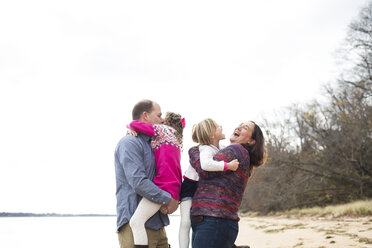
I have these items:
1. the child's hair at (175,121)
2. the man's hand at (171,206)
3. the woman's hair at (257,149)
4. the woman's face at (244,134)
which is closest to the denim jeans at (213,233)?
the man's hand at (171,206)

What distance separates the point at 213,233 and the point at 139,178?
66cm

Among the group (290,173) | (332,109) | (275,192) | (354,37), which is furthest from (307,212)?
(354,37)

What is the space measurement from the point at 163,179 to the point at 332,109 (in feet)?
73.9

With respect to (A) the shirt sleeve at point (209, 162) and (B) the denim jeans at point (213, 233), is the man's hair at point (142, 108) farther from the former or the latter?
(B) the denim jeans at point (213, 233)

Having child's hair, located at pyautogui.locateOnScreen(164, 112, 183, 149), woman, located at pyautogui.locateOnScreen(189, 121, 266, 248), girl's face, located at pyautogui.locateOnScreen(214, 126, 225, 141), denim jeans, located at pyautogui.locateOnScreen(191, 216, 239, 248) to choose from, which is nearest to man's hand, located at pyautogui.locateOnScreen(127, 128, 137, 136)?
child's hair, located at pyautogui.locateOnScreen(164, 112, 183, 149)

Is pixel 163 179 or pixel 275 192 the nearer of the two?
pixel 163 179

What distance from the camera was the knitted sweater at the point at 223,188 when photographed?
8.87ft

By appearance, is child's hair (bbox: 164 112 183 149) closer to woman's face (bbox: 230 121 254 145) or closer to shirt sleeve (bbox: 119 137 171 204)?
woman's face (bbox: 230 121 254 145)

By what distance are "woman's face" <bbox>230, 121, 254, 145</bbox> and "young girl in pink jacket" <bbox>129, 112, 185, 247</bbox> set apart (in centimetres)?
50

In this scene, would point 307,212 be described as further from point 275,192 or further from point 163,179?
point 163,179

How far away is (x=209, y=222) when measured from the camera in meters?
2.68

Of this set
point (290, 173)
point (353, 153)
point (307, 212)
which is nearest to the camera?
point (353, 153)

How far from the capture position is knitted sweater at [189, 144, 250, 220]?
8.87 ft

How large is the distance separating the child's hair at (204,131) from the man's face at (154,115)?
1.13 ft
